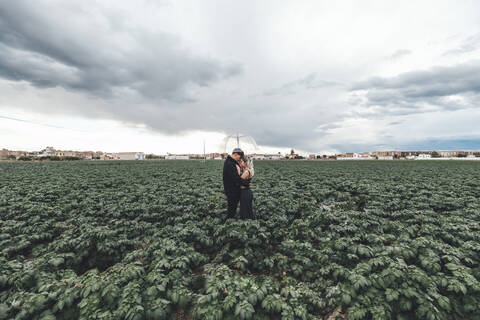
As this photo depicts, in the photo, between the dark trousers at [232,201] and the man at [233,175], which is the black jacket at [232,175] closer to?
the man at [233,175]

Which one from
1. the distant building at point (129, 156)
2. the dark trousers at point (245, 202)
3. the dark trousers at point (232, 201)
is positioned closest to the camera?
the dark trousers at point (245, 202)

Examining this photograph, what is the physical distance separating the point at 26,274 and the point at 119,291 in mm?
2422

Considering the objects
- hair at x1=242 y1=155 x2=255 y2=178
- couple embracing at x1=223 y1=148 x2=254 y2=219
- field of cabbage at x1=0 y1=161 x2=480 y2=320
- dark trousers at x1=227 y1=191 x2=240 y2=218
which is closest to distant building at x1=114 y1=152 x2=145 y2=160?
field of cabbage at x1=0 y1=161 x2=480 y2=320

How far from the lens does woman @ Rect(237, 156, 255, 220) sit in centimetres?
730

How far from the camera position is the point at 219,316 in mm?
3490

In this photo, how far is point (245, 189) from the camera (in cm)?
761

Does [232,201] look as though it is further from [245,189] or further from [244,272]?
[244,272]

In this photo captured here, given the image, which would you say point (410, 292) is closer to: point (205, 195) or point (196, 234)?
point (196, 234)

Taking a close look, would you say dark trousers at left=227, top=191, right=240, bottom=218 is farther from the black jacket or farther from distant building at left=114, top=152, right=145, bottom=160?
distant building at left=114, top=152, right=145, bottom=160

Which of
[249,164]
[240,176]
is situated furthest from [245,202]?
[249,164]

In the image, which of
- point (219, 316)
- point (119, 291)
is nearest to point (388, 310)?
point (219, 316)

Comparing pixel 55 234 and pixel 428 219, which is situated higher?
pixel 428 219

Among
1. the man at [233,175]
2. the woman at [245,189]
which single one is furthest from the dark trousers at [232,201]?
the woman at [245,189]

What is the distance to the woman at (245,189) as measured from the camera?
730 centimetres
